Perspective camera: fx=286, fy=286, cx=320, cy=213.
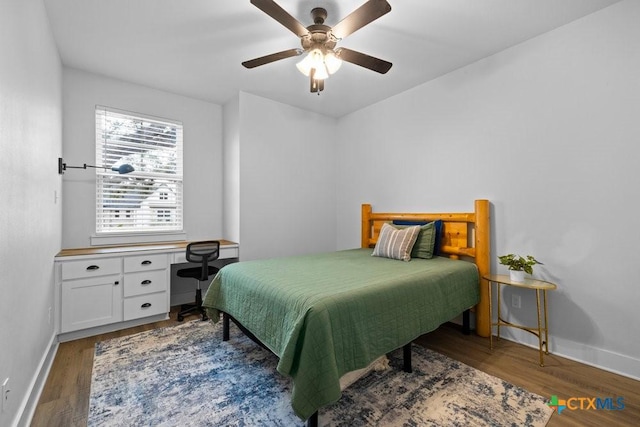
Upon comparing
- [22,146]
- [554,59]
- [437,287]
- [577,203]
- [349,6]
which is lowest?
[437,287]

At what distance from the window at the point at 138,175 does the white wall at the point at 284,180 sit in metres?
0.91

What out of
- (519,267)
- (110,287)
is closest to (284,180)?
(110,287)

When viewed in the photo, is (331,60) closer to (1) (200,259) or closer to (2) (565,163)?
(2) (565,163)

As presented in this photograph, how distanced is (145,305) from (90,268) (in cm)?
63

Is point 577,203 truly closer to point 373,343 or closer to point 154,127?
point 373,343

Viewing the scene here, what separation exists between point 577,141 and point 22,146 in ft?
12.4

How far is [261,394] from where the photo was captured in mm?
1834

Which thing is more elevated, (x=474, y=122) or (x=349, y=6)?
(x=349, y=6)

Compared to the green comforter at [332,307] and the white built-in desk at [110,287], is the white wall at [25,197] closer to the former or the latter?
the white built-in desk at [110,287]

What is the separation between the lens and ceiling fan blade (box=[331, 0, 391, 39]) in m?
1.66

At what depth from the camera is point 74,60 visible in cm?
290

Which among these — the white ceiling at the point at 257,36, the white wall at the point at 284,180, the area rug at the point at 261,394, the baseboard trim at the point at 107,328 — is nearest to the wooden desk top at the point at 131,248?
the white wall at the point at 284,180

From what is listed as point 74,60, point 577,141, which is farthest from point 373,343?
point 74,60

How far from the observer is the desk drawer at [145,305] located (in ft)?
9.56
